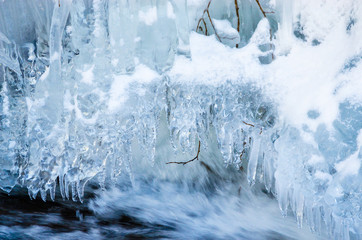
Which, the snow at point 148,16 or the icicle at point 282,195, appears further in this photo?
the icicle at point 282,195

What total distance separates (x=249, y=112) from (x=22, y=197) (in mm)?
1707

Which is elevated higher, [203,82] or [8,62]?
[8,62]

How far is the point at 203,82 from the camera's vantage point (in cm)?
178

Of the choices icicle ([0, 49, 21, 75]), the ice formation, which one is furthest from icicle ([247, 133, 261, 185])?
icicle ([0, 49, 21, 75])

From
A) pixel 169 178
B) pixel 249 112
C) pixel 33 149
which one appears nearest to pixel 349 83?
pixel 249 112

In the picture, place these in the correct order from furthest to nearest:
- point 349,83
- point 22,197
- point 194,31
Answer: point 22,197 → point 194,31 → point 349,83

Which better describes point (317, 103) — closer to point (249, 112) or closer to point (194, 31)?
point (249, 112)

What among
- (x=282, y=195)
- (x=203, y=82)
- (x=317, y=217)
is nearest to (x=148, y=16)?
(x=203, y=82)

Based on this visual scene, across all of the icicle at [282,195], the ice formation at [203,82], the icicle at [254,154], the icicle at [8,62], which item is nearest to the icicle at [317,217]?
the ice formation at [203,82]

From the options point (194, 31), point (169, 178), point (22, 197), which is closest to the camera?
point (194, 31)

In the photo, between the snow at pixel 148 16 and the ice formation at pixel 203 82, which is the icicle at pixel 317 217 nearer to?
the ice formation at pixel 203 82

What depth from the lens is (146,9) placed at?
169 cm

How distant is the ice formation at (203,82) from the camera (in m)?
1.70

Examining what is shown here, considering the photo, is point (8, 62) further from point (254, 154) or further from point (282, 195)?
point (282, 195)
